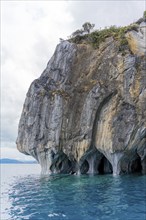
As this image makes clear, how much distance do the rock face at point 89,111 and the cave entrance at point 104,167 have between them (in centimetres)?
16

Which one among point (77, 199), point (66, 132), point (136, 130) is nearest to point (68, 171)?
point (66, 132)

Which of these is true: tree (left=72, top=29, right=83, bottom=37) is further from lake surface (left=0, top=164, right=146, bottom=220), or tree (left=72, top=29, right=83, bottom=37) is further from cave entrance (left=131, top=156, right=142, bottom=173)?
lake surface (left=0, top=164, right=146, bottom=220)

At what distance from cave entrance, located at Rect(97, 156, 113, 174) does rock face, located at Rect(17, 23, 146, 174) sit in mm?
161

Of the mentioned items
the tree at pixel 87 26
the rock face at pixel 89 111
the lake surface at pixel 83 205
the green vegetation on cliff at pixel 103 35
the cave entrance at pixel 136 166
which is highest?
the tree at pixel 87 26

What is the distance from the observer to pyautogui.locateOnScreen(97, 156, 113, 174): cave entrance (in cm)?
4962

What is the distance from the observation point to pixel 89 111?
45188mm

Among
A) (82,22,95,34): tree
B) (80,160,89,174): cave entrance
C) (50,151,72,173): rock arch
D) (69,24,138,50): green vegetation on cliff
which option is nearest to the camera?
(80,160,89,174): cave entrance

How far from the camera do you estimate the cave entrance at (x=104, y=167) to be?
163 ft

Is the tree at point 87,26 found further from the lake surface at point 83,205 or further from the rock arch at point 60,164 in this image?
the lake surface at point 83,205

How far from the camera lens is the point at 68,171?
172ft

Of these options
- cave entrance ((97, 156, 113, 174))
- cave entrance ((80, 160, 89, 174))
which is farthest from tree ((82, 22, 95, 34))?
cave entrance ((80, 160, 89, 174))

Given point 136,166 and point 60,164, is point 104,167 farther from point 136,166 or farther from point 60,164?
point 60,164

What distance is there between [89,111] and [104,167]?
10768 mm

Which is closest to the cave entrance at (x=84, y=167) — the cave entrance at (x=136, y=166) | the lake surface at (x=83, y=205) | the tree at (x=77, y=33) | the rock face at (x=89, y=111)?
the rock face at (x=89, y=111)
